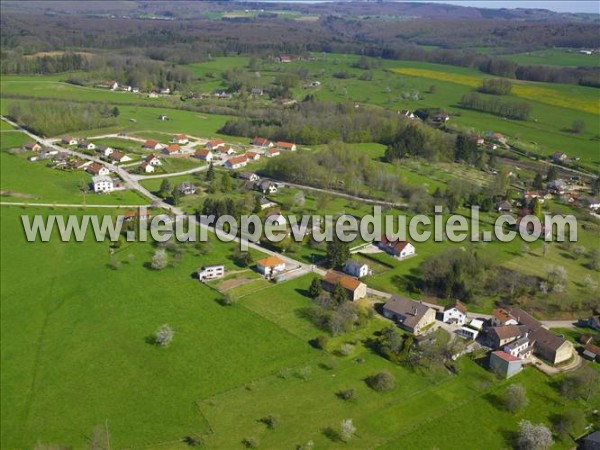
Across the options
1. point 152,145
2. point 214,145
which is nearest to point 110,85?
point 152,145

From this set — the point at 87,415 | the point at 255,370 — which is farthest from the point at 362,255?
the point at 87,415

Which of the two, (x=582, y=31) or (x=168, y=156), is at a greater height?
(x=582, y=31)

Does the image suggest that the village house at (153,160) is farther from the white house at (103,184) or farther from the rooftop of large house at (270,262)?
the rooftop of large house at (270,262)

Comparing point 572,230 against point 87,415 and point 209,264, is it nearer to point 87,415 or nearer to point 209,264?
point 209,264

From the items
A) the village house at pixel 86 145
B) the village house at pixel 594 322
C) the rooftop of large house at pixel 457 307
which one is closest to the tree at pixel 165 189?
the village house at pixel 86 145

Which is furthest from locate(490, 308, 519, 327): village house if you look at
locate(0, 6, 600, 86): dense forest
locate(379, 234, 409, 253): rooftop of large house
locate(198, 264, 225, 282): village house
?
locate(0, 6, 600, 86): dense forest

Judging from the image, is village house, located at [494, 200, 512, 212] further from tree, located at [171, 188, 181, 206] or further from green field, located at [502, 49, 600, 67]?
green field, located at [502, 49, 600, 67]
